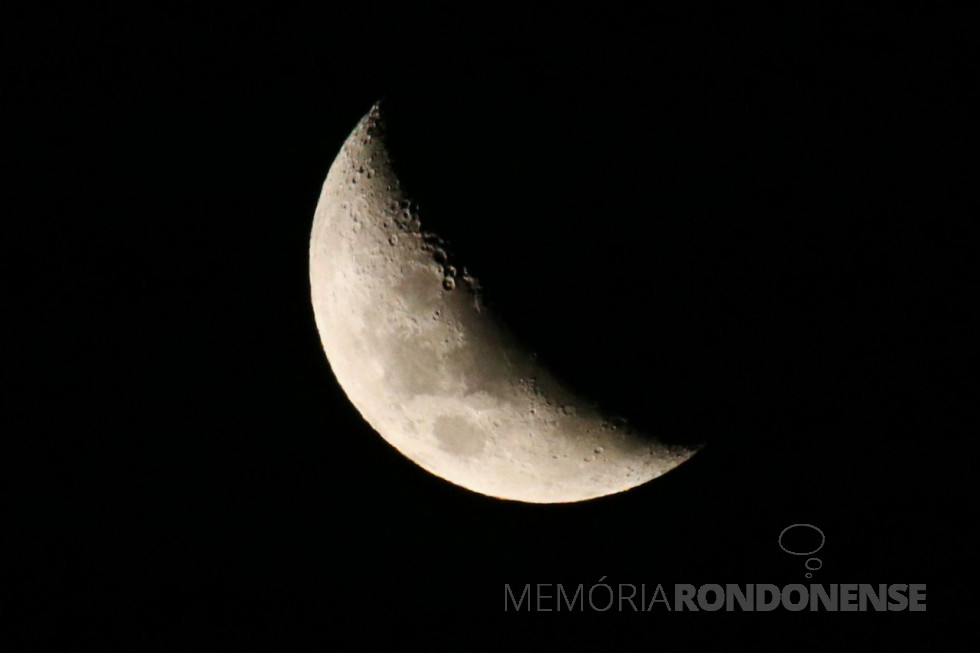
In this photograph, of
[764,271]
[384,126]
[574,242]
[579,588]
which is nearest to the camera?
[574,242]

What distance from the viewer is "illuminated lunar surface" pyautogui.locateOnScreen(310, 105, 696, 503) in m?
1.88

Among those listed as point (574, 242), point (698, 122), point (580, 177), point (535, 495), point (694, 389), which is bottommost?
point (535, 495)

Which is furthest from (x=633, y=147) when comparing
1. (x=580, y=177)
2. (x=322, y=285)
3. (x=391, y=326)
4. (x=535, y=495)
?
(x=535, y=495)

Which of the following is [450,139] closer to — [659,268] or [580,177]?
[580,177]

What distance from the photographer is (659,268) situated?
1753 mm

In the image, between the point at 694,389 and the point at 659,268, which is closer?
the point at 659,268

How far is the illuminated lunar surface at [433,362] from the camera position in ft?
6.18

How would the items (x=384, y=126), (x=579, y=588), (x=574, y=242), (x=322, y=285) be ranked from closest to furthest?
(x=574, y=242)
(x=384, y=126)
(x=322, y=285)
(x=579, y=588)

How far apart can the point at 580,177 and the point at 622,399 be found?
2.12 feet

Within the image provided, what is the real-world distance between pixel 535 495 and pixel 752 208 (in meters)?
1.23

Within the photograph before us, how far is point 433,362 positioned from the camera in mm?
1939

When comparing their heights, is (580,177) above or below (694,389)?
above

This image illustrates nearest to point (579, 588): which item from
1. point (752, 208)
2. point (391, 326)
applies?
point (391, 326)

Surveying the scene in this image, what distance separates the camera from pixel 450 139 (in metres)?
1.81
